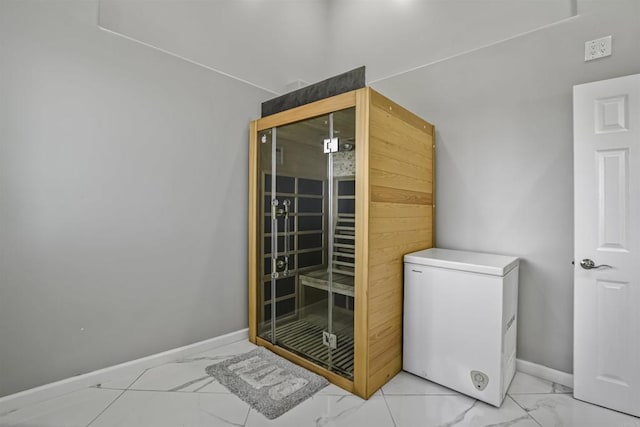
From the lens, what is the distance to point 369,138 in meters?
1.69

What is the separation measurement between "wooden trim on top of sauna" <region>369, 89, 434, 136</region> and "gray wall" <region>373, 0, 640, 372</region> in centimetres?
20

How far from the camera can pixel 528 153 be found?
2.01 metres

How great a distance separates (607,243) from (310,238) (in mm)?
1785

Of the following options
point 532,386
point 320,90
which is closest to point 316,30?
point 320,90

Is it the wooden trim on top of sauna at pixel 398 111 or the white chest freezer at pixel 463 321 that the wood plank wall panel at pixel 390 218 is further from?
the white chest freezer at pixel 463 321

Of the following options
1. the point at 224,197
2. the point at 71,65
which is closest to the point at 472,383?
the point at 224,197

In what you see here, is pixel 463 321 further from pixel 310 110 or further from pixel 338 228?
pixel 310 110

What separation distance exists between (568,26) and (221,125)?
2531 millimetres

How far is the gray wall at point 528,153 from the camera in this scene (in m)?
1.82

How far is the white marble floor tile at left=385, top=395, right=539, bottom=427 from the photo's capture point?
1.50m

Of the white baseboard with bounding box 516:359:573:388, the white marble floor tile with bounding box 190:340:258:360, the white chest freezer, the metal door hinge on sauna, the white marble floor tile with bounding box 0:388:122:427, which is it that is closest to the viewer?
the white marble floor tile with bounding box 0:388:122:427

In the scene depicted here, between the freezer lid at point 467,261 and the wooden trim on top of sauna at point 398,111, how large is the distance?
971 millimetres

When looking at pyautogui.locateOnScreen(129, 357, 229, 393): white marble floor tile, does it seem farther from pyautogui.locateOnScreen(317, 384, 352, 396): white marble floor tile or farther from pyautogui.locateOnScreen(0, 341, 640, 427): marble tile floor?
pyautogui.locateOnScreen(317, 384, 352, 396): white marble floor tile

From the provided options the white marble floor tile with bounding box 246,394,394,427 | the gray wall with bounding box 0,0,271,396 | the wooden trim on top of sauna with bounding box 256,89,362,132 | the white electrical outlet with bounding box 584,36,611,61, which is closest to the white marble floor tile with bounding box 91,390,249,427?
the white marble floor tile with bounding box 246,394,394,427
